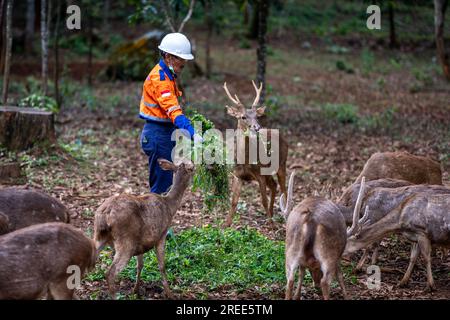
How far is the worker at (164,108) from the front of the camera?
852 centimetres

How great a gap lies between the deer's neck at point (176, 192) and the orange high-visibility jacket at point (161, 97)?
0.70 metres

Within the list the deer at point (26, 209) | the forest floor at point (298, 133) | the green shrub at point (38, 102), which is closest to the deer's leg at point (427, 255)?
the forest floor at point (298, 133)

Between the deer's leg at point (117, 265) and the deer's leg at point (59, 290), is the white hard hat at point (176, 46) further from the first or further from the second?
the deer's leg at point (59, 290)

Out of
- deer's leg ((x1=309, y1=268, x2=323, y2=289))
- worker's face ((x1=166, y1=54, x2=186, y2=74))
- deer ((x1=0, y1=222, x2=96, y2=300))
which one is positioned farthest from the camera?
worker's face ((x1=166, y1=54, x2=186, y2=74))

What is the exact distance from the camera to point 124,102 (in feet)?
65.6

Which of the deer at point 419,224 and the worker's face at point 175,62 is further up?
the worker's face at point 175,62

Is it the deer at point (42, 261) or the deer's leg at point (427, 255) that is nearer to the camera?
the deer at point (42, 261)

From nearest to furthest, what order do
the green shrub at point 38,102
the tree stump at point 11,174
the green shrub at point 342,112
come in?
the tree stump at point 11,174, the green shrub at point 38,102, the green shrub at point 342,112

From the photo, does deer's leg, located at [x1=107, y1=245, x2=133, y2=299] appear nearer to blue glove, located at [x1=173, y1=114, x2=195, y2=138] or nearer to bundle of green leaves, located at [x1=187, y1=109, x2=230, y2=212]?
blue glove, located at [x1=173, y1=114, x2=195, y2=138]

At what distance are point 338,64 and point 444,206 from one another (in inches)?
739

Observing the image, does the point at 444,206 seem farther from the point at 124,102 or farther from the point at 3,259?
the point at 124,102

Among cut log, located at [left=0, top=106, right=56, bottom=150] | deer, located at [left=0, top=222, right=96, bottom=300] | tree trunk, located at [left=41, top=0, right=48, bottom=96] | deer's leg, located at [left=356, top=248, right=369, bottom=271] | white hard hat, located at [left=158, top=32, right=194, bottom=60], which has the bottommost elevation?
deer's leg, located at [left=356, top=248, right=369, bottom=271]

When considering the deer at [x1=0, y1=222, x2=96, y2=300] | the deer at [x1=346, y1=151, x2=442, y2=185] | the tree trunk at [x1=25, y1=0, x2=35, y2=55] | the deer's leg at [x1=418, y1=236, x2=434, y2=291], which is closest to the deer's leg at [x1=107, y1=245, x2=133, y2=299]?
the deer at [x1=0, y1=222, x2=96, y2=300]

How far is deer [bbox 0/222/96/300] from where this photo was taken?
19.5 feet
